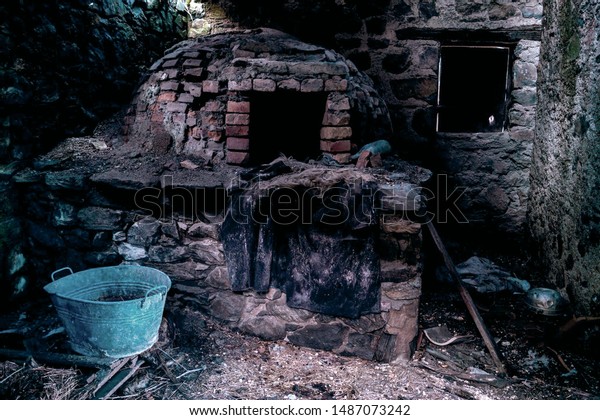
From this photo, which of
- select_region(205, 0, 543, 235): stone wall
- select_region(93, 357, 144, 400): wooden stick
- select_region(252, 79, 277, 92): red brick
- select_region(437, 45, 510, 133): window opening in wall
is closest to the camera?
select_region(93, 357, 144, 400): wooden stick

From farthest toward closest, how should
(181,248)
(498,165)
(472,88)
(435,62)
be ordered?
(472,88), (498,165), (435,62), (181,248)

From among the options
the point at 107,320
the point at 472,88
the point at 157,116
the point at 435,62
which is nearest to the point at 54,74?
the point at 157,116

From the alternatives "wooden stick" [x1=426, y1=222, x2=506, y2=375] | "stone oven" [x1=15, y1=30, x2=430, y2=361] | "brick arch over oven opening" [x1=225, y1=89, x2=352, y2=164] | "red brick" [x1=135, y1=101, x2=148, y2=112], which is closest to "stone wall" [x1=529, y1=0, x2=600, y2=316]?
"wooden stick" [x1=426, y1=222, x2=506, y2=375]

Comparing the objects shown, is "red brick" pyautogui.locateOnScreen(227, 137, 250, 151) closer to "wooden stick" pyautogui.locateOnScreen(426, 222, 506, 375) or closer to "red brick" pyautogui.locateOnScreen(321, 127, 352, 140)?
"red brick" pyautogui.locateOnScreen(321, 127, 352, 140)

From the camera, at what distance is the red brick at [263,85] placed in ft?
10.2

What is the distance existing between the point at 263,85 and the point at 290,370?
1852 mm

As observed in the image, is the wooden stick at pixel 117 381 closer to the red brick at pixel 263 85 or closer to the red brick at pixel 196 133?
the red brick at pixel 196 133

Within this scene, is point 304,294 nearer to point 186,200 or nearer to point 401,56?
point 186,200

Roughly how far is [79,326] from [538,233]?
3.63m

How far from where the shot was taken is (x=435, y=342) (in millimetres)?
2893

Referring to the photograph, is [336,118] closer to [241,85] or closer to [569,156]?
[241,85]

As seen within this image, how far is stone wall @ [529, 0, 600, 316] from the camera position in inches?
117

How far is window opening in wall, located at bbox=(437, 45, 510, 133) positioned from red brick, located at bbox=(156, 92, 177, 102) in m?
2.45

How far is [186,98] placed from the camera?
3326mm
